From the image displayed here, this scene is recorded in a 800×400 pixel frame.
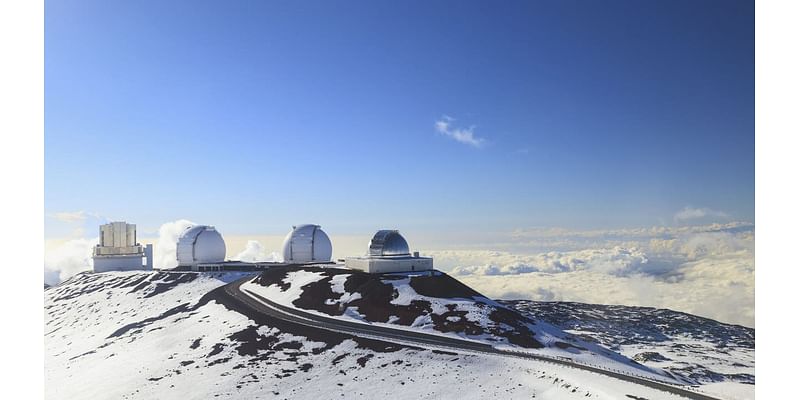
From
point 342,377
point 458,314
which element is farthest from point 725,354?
point 342,377

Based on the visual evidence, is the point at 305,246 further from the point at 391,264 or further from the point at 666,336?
the point at 666,336

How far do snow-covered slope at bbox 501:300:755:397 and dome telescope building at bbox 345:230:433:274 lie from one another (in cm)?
1667

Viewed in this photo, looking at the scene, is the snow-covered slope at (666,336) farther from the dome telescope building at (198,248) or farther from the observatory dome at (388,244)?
the dome telescope building at (198,248)

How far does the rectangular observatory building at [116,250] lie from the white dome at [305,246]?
3553cm

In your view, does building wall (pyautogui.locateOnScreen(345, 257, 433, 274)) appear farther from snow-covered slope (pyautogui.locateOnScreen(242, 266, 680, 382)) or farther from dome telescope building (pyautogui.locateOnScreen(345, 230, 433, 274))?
snow-covered slope (pyautogui.locateOnScreen(242, 266, 680, 382))

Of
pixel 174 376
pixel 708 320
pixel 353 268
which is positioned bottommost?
pixel 708 320

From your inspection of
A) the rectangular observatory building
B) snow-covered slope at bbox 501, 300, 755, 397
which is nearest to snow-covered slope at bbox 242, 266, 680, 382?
snow-covered slope at bbox 501, 300, 755, 397

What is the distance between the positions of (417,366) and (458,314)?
12740 millimetres

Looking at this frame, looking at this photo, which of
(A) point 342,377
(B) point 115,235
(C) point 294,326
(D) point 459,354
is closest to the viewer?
(A) point 342,377

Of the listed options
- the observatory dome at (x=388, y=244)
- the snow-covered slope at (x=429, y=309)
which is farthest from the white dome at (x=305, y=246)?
the observatory dome at (x=388, y=244)

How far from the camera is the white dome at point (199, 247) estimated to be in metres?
90.1

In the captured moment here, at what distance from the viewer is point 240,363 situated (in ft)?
142

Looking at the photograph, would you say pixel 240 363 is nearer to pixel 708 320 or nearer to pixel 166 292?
pixel 166 292
